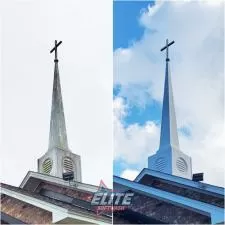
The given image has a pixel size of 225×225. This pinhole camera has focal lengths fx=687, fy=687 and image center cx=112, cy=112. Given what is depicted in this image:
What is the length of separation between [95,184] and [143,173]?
0.49 m

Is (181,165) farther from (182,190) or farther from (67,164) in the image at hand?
(67,164)

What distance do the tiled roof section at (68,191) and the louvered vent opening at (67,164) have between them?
303 millimetres

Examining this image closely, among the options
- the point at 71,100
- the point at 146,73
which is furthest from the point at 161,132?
the point at 71,100

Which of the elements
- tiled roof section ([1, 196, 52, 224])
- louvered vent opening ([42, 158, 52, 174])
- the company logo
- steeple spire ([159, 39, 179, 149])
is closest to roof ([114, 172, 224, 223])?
the company logo

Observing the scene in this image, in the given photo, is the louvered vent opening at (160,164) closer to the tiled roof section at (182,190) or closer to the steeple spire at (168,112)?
the tiled roof section at (182,190)

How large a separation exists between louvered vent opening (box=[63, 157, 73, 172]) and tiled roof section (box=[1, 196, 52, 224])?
1258 mm

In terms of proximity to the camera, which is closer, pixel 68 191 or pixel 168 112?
pixel 168 112

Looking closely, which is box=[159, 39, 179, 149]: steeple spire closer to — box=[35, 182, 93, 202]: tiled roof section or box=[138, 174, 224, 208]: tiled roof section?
box=[138, 174, 224, 208]: tiled roof section

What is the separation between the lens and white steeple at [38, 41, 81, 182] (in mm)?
7156

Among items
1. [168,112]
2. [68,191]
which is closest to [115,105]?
[168,112]

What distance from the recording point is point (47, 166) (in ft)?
24.0

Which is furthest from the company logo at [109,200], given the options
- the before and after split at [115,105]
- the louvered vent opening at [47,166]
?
the louvered vent opening at [47,166]

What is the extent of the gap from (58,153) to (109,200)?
196 cm

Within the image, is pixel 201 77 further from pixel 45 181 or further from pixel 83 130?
pixel 45 181
